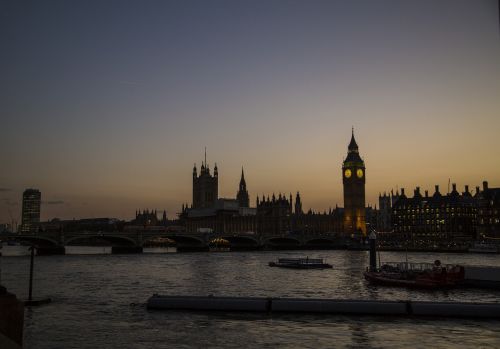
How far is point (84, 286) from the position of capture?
51.6m

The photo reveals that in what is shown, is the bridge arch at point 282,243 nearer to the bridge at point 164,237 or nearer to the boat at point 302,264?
the bridge at point 164,237

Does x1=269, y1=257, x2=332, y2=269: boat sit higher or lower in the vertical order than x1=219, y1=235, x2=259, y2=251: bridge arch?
lower

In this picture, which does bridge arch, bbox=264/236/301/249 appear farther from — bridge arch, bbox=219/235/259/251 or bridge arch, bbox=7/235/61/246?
bridge arch, bbox=7/235/61/246

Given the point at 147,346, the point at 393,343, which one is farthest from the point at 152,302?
the point at 393,343

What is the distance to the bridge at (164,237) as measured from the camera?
11725 cm

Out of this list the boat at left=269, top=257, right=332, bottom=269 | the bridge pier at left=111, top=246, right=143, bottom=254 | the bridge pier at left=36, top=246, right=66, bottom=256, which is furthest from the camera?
the bridge pier at left=111, top=246, right=143, bottom=254

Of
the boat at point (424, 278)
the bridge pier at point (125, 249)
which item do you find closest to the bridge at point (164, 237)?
the bridge pier at point (125, 249)

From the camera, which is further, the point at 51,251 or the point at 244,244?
the point at 244,244

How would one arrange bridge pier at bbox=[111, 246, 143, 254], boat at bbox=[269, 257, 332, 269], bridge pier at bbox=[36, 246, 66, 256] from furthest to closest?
bridge pier at bbox=[111, 246, 143, 254], bridge pier at bbox=[36, 246, 66, 256], boat at bbox=[269, 257, 332, 269]

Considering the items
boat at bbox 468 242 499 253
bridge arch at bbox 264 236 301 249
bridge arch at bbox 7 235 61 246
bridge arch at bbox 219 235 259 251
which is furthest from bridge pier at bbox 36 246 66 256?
boat at bbox 468 242 499 253

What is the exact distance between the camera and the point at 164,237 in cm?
13512

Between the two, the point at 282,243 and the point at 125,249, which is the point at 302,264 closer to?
the point at 125,249

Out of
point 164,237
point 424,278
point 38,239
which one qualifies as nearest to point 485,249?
point 164,237

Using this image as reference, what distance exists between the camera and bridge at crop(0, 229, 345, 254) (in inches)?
4616
